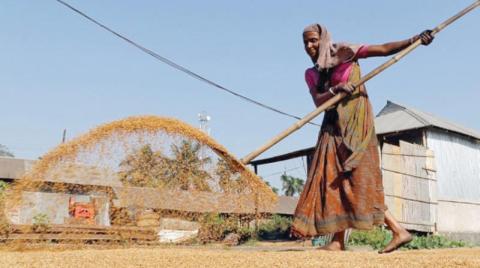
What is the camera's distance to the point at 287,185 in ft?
215

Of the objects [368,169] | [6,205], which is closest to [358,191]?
[368,169]

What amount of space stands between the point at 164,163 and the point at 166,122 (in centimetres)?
94

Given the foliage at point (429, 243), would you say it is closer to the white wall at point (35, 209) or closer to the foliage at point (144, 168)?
the foliage at point (144, 168)

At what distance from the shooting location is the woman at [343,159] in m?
4.20

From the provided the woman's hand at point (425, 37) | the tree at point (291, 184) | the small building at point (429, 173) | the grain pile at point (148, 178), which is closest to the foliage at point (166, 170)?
the grain pile at point (148, 178)

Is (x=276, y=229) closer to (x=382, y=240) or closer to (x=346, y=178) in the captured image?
(x=382, y=240)

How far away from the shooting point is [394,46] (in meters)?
4.31

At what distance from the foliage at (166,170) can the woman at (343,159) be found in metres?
1.59

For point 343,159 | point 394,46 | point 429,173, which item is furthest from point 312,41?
point 429,173

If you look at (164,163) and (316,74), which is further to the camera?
(164,163)

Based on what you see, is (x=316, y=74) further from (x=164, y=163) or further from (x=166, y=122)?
(x=164, y=163)

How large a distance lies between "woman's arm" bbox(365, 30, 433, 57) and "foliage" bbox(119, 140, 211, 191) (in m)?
2.17

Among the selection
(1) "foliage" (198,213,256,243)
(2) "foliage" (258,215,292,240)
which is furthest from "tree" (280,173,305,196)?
(1) "foliage" (198,213,256,243)

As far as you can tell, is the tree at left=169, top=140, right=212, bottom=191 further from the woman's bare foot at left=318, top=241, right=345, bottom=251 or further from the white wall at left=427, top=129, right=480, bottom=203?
the white wall at left=427, top=129, right=480, bottom=203
